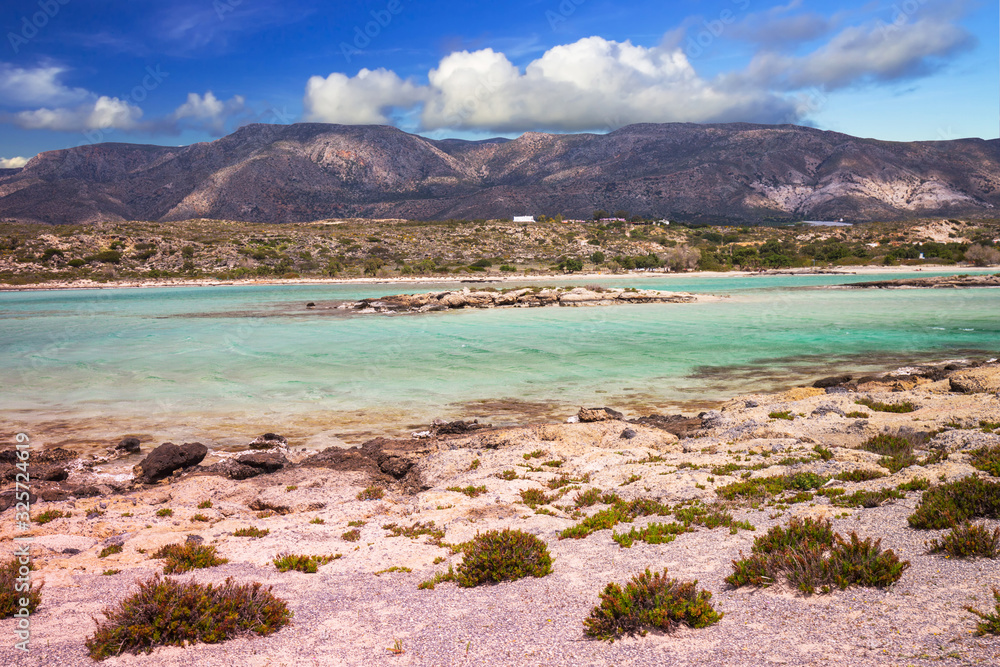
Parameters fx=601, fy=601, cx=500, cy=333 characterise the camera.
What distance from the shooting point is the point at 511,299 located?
155 feet

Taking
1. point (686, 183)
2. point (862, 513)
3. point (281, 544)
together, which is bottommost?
point (281, 544)

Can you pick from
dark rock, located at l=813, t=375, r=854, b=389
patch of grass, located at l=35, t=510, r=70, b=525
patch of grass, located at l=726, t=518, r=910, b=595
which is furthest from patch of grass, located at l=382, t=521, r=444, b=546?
dark rock, located at l=813, t=375, r=854, b=389

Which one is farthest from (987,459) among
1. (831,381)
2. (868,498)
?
(831,381)

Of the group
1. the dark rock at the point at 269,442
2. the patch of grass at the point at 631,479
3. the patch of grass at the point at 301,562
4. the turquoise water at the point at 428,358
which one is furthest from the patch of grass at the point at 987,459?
the dark rock at the point at 269,442

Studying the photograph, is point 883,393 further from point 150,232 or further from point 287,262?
point 150,232

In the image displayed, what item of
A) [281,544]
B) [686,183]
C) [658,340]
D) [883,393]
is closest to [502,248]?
[658,340]

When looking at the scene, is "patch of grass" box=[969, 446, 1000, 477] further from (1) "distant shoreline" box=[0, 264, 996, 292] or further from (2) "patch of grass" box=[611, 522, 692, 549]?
(1) "distant shoreline" box=[0, 264, 996, 292]

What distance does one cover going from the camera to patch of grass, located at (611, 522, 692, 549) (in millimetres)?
6645

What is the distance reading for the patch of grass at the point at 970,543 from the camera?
5.18 metres

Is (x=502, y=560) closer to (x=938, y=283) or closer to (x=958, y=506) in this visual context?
(x=958, y=506)

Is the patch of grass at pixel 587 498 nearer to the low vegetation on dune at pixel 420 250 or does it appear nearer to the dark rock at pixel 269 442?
the dark rock at pixel 269 442

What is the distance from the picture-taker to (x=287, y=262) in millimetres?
83938

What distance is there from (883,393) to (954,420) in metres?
3.21

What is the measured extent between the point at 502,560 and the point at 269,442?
26.0 feet
